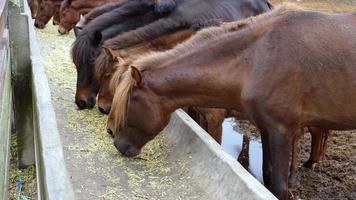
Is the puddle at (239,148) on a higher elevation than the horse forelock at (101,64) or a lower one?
lower

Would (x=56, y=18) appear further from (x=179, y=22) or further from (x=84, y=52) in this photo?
(x=179, y=22)

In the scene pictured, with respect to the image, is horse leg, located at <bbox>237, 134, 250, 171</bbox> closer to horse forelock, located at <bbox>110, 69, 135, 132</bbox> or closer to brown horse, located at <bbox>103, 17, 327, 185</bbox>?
brown horse, located at <bbox>103, 17, 327, 185</bbox>

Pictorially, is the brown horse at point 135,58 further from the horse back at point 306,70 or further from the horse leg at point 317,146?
the horse back at point 306,70

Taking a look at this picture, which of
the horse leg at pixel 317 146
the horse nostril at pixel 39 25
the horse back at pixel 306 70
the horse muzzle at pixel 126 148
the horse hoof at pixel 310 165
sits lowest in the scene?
the horse nostril at pixel 39 25

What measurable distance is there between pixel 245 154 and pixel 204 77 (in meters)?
2.36

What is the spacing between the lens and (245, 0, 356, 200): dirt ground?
4.23 meters

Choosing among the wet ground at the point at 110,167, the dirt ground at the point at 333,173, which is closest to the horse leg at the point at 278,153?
the wet ground at the point at 110,167

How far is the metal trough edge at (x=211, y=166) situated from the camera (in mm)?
2504

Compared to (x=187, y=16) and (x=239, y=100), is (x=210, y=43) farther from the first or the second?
(x=187, y=16)

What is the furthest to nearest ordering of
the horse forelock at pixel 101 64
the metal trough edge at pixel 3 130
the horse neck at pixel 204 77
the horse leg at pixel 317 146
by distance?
the horse leg at pixel 317 146 → the horse forelock at pixel 101 64 → the horse neck at pixel 204 77 → the metal trough edge at pixel 3 130

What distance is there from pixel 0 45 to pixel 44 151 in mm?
643

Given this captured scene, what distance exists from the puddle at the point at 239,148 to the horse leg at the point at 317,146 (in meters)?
0.57

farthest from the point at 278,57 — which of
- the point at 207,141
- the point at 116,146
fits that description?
the point at 116,146

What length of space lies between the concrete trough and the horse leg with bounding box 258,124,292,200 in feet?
1.11
